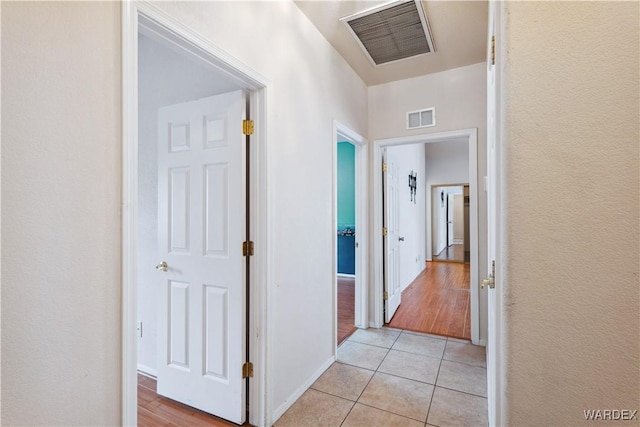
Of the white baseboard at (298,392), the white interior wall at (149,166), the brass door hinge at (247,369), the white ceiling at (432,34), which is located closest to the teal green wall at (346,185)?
the white ceiling at (432,34)

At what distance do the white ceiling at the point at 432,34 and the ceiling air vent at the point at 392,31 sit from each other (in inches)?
2.0

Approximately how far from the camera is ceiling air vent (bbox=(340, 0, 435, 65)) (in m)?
2.09

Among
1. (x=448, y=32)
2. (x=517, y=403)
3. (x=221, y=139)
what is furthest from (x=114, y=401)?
(x=448, y=32)

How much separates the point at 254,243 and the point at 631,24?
1.70 meters

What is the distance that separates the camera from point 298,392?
6.73 feet

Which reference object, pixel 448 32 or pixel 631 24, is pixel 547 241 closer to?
pixel 631 24

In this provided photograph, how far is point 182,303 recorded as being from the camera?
1944 mm

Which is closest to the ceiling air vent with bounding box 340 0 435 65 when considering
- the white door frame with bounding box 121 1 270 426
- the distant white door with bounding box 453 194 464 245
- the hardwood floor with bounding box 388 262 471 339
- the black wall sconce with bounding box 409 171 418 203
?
the white door frame with bounding box 121 1 270 426

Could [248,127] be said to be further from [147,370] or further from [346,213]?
[346,213]

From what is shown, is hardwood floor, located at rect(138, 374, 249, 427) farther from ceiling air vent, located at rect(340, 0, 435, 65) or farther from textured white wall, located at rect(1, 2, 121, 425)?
ceiling air vent, located at rect(340, 0, 435, 65)

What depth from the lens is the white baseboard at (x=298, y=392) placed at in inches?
72.6

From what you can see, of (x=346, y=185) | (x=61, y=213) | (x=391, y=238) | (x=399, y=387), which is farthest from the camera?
(x=346, y=185)

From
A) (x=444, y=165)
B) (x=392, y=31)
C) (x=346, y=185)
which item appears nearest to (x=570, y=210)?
(x=392, y=31)

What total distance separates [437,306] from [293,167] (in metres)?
3.12
